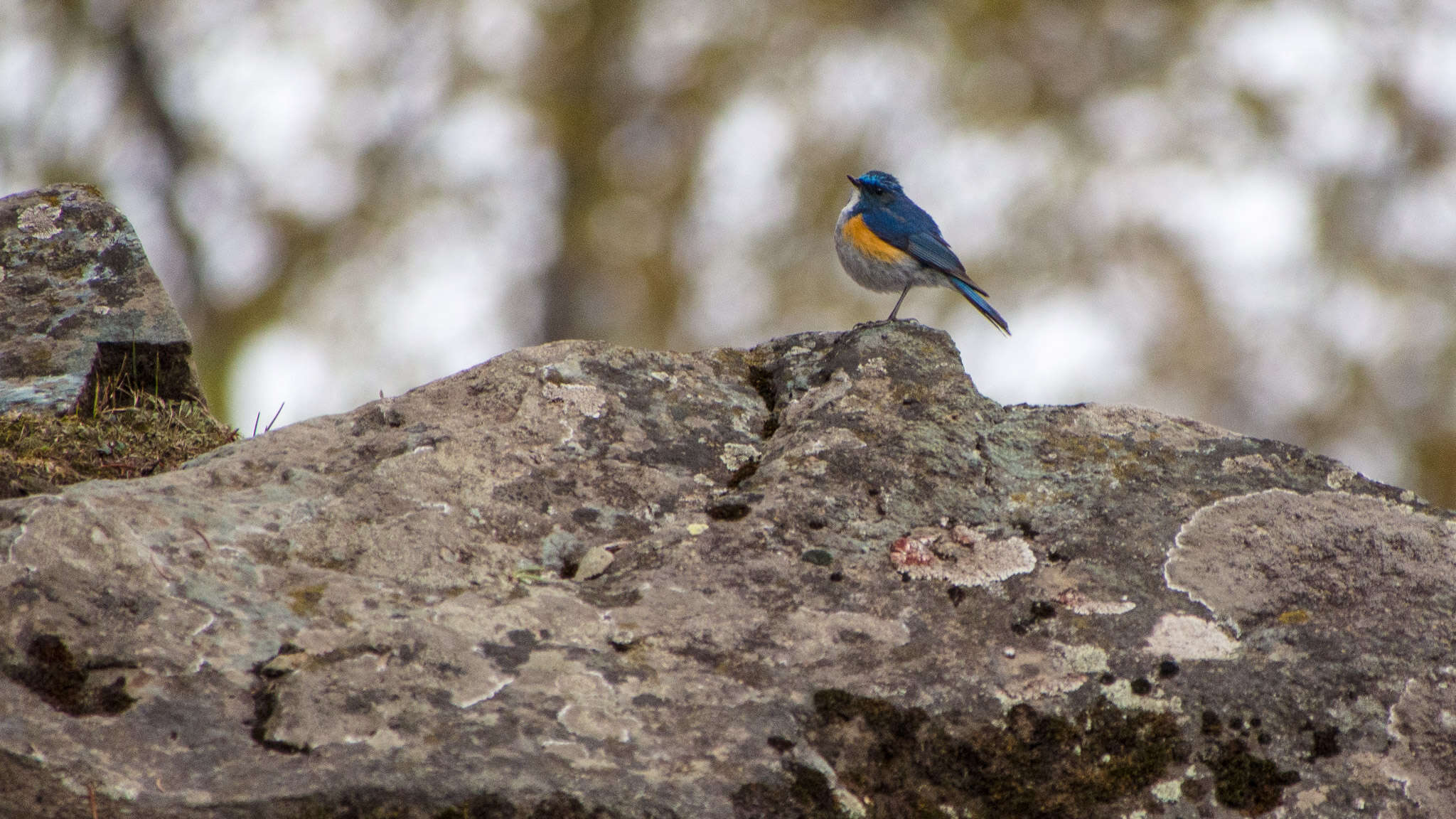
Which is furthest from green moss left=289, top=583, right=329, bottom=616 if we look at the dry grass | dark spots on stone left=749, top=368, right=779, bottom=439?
dark spots on stone left=749, top=368, right=779, bottom=439

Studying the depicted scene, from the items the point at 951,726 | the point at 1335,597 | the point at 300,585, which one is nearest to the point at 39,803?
the point at 300,585

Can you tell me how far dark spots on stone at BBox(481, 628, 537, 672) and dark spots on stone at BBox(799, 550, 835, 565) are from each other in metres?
0.69

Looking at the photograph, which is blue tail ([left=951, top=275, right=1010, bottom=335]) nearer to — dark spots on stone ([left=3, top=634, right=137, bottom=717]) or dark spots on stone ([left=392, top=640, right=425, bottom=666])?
dark spots on stone ([left=392, top=640, right=425, bottom=666])

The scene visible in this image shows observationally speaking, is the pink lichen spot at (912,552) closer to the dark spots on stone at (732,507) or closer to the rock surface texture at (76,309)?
the dark spots on stone at (732,507)

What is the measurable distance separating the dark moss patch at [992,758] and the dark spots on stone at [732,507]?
65 centimetres

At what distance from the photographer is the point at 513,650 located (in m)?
2.42

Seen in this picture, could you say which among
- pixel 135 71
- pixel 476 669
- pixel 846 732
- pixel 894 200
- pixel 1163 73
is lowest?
pixel 476 669

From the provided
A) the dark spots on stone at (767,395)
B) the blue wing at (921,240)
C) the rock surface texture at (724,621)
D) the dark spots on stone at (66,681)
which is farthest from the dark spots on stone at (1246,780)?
the blue wing at (921,240)

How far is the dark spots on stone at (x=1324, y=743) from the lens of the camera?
7.97ft

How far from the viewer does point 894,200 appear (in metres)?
6.67

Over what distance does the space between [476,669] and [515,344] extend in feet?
36.9

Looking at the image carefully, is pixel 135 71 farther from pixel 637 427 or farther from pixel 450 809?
pixel 450 809

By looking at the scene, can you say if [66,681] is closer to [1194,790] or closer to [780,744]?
[780,744]

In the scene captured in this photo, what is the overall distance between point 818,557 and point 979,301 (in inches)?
138
